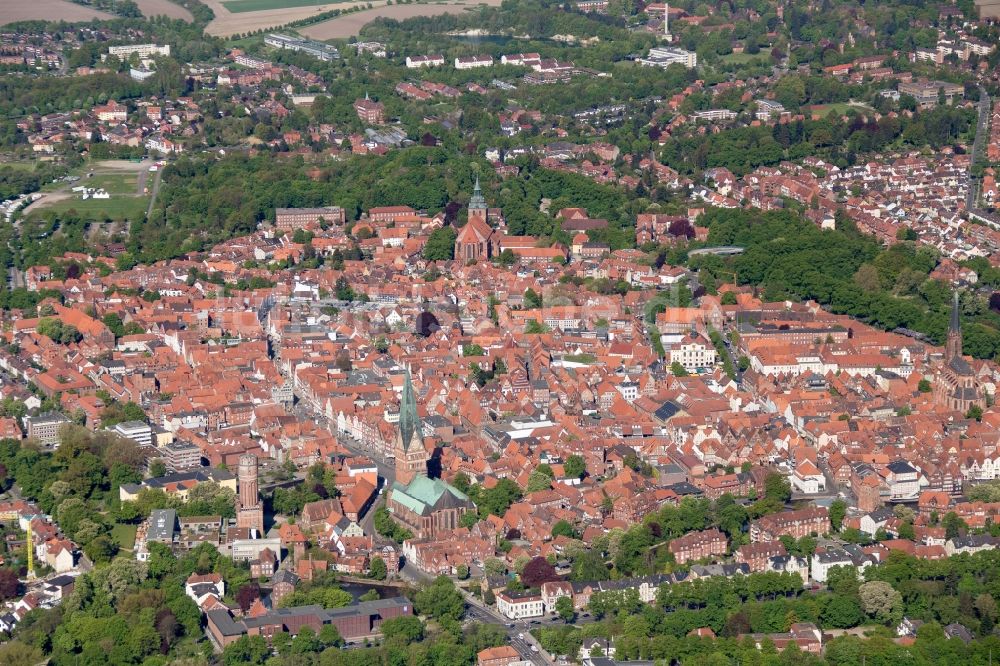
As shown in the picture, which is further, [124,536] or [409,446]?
[409,446]

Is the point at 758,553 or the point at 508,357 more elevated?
the point at 758,553

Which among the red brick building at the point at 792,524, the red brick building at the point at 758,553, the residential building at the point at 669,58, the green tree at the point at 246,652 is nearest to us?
the green tree at the point at 246,652

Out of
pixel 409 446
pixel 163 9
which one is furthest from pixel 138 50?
pixel 409 446

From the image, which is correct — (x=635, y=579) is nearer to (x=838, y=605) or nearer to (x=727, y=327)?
(x=838, y=605)

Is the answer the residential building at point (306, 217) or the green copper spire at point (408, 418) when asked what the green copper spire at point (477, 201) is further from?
the green copper spire at point (408, 418)

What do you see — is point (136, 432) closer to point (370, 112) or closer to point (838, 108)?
point (370, 112)

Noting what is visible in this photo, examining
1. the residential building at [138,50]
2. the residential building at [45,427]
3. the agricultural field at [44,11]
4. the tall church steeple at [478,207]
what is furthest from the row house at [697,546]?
the agricultural field at [44,11]
